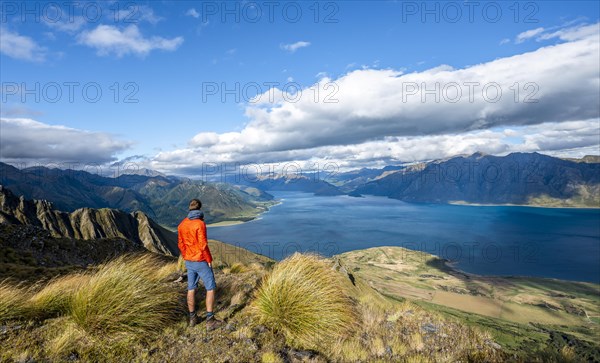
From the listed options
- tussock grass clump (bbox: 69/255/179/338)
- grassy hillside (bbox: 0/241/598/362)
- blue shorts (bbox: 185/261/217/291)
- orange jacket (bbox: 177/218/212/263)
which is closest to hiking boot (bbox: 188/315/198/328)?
grassy hillside (bbox: 0/241/598/362)

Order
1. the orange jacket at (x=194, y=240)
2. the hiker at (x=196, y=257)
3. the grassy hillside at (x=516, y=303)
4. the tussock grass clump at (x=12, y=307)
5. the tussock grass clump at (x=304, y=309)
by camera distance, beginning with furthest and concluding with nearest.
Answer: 1. the grassy hillside at (x=516, y=303)
2. the orange jacket at (x=194, y=240)
3. the hiker at (x=196, y=257)
4. the tussock grass clump at (x=304, y=309)
5. the tussock grass clump at (x=12, y=307)

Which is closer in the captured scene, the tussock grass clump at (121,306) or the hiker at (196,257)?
the tussock grass clump at (121,306)

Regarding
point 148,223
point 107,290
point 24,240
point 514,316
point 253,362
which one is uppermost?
point 107,290

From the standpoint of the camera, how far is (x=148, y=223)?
185 meters

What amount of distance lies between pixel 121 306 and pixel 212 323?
231 cm

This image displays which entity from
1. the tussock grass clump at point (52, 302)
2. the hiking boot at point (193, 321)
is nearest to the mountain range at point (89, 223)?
the tussock grass clump at point (52, 302)

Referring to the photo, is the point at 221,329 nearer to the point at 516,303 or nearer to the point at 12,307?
the point at 12,307

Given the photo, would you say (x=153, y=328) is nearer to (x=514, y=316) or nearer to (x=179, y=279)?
(x=179, y=279)

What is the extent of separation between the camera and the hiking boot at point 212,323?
794cm

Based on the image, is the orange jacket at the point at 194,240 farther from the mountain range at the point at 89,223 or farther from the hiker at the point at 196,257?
the mountain range at the point at 89,223

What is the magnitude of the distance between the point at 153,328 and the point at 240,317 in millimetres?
2309

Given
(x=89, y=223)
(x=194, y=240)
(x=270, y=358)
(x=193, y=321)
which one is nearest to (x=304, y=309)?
(x=270, y=358)

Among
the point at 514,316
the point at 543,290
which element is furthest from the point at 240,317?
the point at 543,290

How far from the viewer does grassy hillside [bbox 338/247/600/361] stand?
105 m
